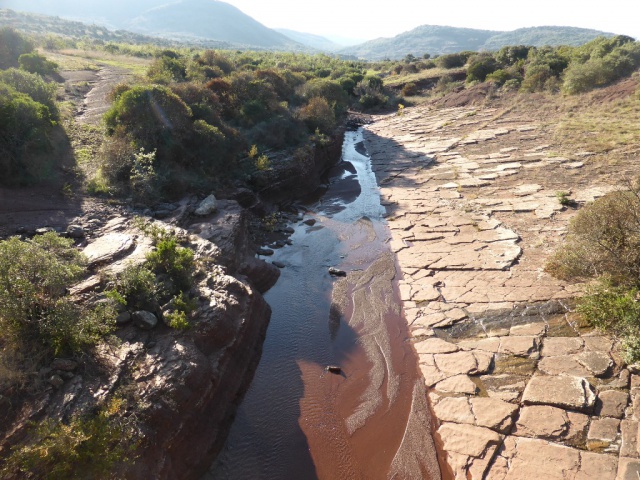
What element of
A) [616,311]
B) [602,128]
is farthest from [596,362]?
[602,128]

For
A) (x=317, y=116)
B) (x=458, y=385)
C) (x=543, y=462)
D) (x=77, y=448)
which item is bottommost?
(x=458, y=385)

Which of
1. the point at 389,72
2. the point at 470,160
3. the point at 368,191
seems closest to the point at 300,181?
the point at 368,191

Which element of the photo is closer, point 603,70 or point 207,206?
point 207,206

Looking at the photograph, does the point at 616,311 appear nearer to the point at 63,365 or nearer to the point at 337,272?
the point at 337,272

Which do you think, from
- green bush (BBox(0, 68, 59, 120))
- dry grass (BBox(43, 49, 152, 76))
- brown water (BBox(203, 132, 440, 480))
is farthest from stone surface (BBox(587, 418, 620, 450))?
dry grass (BBox(43, 49, 152, 76))

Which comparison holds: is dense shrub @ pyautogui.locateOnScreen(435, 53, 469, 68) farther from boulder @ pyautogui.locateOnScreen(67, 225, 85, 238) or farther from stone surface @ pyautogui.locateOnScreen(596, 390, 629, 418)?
boulder @ pyautogui.locateOnScreen(67, 225, 85, 238)

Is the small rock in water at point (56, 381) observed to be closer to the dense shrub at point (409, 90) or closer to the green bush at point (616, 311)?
the green bush at point (616, 311)

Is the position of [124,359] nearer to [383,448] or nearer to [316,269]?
[383,448]

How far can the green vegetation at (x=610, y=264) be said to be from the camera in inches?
319

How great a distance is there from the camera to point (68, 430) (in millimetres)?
5148

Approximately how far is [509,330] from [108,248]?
35.1 feet

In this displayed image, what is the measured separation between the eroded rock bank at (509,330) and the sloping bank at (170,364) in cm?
467

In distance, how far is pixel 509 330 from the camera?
941cm

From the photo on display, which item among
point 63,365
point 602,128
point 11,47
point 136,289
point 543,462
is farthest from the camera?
point 11,47
